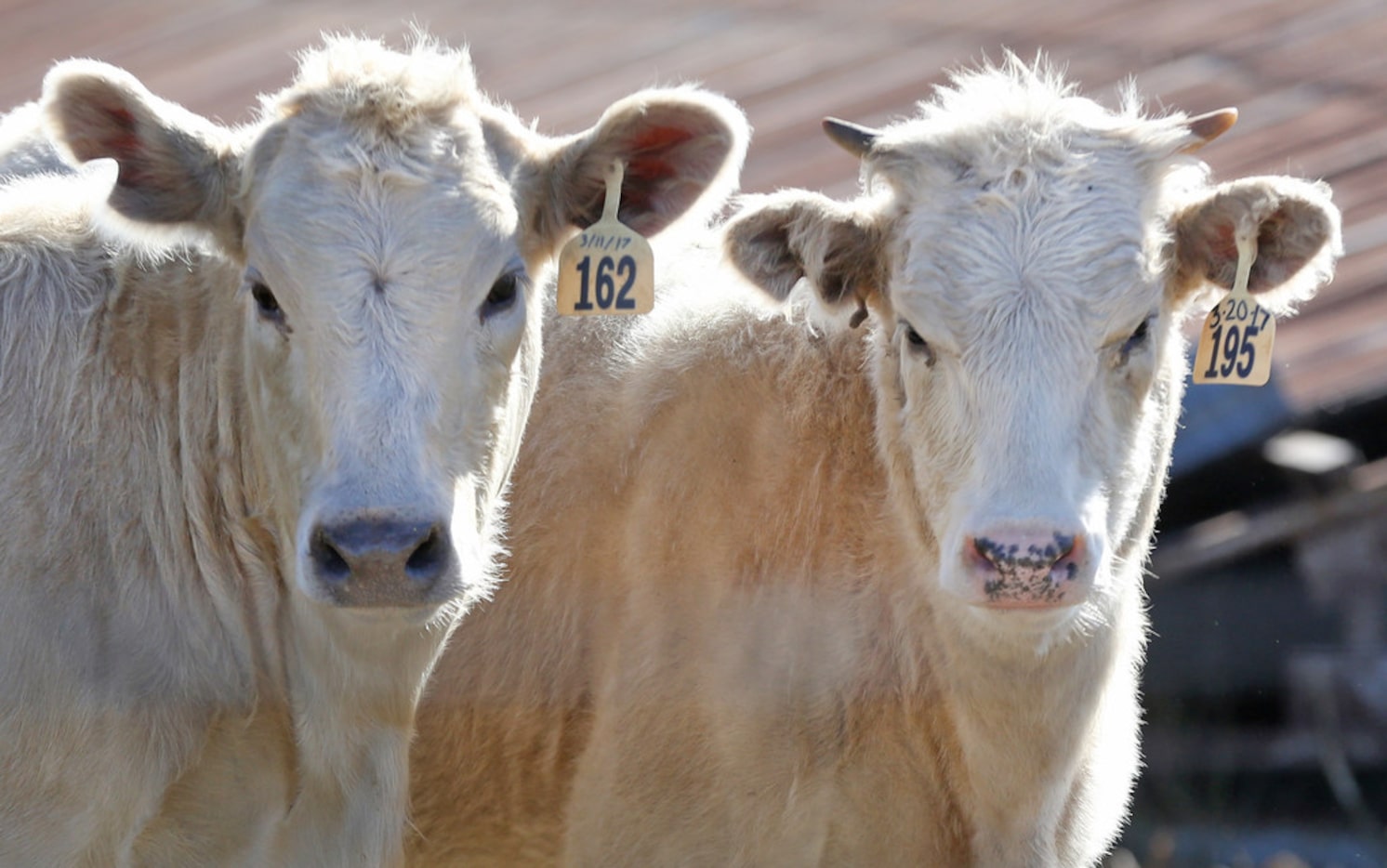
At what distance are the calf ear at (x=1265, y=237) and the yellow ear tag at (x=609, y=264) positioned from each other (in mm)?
1430

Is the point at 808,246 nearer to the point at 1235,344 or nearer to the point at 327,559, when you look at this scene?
the point at 1235,344

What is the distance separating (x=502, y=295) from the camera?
3.99 meters

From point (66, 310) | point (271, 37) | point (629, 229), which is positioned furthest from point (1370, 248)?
point (271, 37)

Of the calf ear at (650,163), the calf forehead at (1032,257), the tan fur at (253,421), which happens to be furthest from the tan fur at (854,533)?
the tan fur at (253,421)

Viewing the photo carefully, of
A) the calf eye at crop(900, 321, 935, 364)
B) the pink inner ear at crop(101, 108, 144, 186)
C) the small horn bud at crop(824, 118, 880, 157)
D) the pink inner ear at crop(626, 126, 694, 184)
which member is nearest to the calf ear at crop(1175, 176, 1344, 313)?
the calf eye at crop(900, 321, 935, 364)

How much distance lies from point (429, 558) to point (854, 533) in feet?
5.09

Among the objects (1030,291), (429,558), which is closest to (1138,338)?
(1030,291)

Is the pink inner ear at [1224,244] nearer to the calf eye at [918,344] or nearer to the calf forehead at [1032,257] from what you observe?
the calf forehead at [1032,257]

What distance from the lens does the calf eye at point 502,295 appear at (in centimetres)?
394

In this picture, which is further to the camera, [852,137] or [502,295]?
[852,137]

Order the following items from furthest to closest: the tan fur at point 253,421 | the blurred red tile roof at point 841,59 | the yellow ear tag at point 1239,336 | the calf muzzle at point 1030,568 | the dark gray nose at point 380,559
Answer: the blurred red tile roof at point 841,59 < the yellow ear tag at point 1239,336 < the calf muzzle at point 1030,568 < the tan fur at point 253,421 < the dark gray nose at point 380,559

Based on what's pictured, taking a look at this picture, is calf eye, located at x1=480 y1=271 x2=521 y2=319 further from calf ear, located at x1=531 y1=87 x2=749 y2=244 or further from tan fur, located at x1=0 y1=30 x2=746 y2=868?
calf ear, located at x1=531 y1=87 x2=749 y2=244

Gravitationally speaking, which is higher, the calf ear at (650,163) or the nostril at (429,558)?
the calf ear at (650,163)

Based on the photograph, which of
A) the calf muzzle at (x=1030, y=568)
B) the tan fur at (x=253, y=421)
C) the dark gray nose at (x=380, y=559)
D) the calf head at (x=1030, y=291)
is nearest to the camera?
the dark gray nose at (x=380, y=559)
